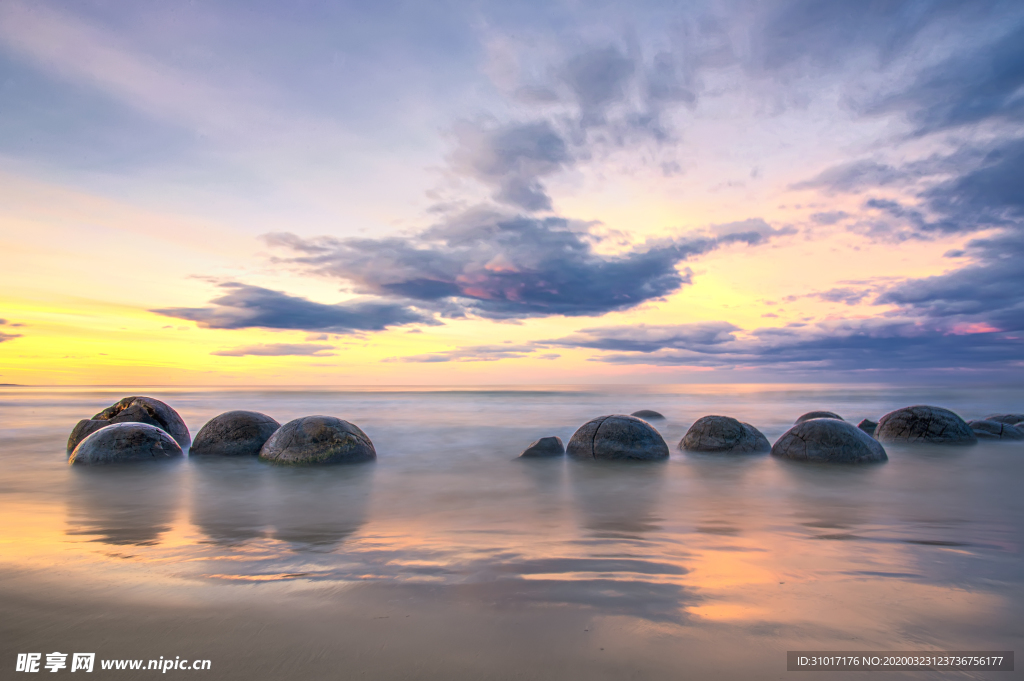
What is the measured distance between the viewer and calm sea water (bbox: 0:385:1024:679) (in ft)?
6.95

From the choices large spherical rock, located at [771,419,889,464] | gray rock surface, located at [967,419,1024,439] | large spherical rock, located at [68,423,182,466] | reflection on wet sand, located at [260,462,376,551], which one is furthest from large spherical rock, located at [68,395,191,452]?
gray rock surface, located at [967,419,1024,439]

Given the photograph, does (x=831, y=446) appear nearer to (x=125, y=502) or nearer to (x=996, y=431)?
(x=996, y=431)

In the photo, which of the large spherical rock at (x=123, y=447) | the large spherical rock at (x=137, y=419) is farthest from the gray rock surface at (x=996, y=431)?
the large spherical rock at (x=137, y=419)

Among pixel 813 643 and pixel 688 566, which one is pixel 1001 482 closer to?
pixel 688 566

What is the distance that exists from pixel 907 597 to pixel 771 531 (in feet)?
5.81

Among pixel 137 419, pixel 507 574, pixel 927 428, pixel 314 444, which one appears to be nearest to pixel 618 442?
pixel 314 444

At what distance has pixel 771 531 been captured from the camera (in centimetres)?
452

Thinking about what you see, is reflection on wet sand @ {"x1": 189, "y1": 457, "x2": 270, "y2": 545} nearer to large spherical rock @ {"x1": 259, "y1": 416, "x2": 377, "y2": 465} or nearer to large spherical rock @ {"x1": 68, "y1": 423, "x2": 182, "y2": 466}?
large spherical rock @ {"x1": 259, "y1": 416, "x2": 377, "y2": 465}

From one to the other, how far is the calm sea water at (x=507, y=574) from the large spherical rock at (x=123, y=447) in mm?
1010

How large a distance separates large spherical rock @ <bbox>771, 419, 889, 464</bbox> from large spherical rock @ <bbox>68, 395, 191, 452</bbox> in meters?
11.8

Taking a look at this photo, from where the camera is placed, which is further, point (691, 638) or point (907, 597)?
point (907, 597)

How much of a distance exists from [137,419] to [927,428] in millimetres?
16963

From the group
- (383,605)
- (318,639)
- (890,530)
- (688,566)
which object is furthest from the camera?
(890,530)

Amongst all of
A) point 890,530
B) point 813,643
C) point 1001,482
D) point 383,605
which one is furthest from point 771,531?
point 1001,482
